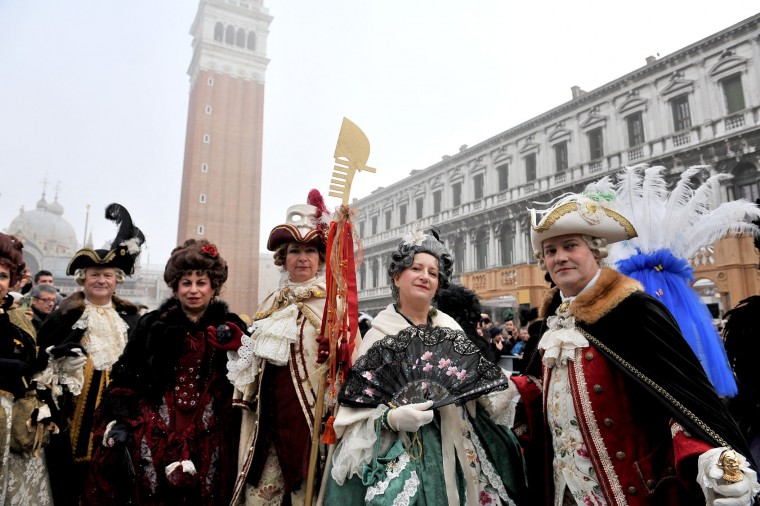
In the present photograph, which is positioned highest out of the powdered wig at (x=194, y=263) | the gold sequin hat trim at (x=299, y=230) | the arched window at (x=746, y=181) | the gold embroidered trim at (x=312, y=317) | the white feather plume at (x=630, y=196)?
the arched window at (x=746, y=181)

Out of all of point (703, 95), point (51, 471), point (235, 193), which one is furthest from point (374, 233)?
point (51, 471)

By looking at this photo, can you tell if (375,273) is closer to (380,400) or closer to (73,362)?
(73,362)

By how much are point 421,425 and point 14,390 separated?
2.67 metres

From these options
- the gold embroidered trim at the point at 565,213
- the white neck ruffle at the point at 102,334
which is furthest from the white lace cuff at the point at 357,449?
the white neck ruffle at the point at 102,334

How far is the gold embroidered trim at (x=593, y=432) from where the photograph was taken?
2102 millimetres

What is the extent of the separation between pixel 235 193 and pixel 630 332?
43.5m

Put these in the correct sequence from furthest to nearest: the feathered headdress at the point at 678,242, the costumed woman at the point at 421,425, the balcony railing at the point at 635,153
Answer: the balcony railing at the point at 635,153, the feathered headdress at the point at 678,242, the costumed woman at the point at 421,425

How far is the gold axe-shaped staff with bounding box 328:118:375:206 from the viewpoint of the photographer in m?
2.77

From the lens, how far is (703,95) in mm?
17922

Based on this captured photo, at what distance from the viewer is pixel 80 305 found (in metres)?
3.79

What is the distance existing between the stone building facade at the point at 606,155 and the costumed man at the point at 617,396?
12.5m

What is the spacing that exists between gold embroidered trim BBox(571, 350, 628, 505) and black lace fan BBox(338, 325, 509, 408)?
0.36 meters

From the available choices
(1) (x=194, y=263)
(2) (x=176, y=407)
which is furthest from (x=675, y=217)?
(2) (x=176, y=407)

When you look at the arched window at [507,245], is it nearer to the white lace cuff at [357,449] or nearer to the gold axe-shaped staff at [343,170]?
the gold axe-shaped staff at [343,170]
